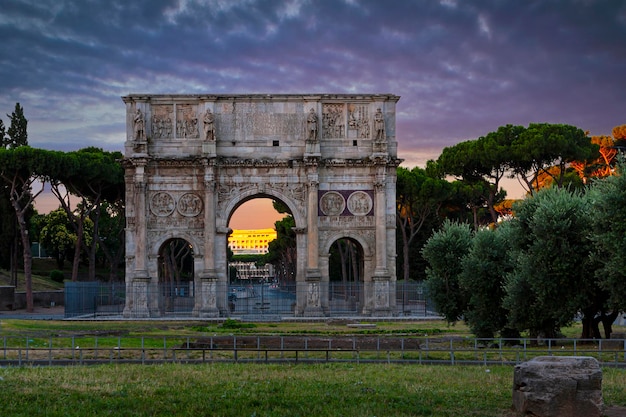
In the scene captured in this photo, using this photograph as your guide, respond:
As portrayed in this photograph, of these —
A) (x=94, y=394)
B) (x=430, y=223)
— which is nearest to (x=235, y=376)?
(x=94, y=394)

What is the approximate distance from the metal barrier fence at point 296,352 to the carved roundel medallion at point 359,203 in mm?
16395

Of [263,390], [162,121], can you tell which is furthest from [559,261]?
[162,121]

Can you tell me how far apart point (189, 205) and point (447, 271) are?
1972cm

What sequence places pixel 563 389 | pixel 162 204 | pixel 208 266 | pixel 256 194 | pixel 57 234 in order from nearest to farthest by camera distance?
1. pixel 563 389
2. pixel 208 266
3. pixel 162 204
4. pixel 256 194
5. pixel 57 234

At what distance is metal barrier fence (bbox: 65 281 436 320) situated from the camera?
150ft

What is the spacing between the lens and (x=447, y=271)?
101 ft

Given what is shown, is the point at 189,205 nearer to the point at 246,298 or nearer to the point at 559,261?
the point at 246,298

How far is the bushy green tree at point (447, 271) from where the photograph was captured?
101 ft

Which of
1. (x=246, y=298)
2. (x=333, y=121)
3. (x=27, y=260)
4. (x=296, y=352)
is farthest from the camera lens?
(x=27, y=260)

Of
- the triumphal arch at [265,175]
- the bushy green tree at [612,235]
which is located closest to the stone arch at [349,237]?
the triumphal arch at [265,175]

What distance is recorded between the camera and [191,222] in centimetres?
4612

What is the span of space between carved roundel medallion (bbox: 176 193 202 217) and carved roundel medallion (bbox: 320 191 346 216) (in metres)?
7.09

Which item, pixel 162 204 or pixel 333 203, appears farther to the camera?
pixel 333 203

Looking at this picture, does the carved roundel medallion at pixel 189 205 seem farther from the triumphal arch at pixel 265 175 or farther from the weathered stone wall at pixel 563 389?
the weathered stone wall at pixel 563 389
